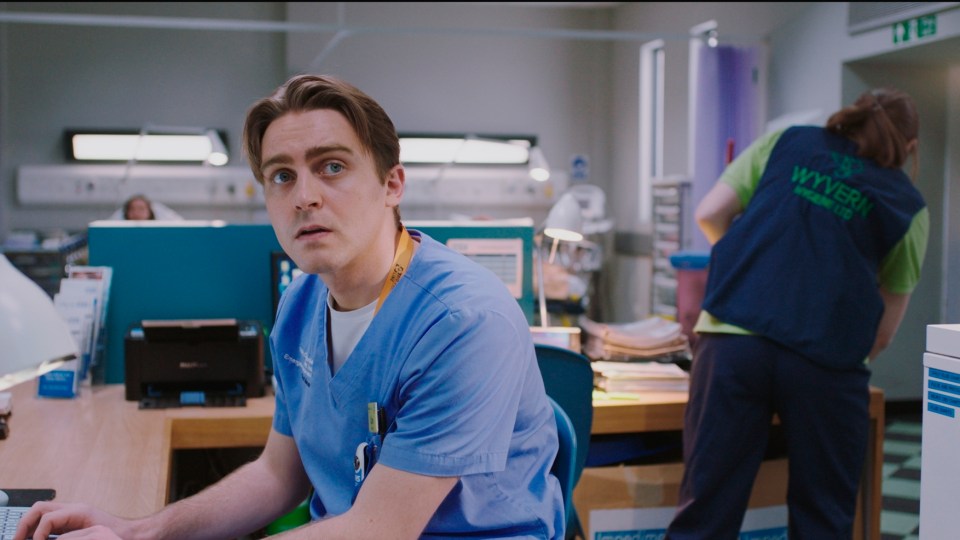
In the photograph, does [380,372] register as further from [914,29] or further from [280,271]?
[914,29]

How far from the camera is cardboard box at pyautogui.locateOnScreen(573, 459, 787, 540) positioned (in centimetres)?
283

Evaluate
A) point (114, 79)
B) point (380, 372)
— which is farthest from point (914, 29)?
point (114, 79)

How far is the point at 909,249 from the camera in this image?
8.63ft

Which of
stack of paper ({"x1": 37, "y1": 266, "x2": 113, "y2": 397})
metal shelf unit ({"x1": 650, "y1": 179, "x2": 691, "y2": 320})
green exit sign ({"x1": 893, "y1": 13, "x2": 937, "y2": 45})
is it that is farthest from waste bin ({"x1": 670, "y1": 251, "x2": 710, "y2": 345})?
metal shelf unit ({"x1": 650, "y1": 179, "x2": 691, "y2": 320})

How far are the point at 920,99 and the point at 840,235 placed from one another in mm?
3509

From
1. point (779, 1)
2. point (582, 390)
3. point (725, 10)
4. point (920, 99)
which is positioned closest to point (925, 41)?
point (920, 99)

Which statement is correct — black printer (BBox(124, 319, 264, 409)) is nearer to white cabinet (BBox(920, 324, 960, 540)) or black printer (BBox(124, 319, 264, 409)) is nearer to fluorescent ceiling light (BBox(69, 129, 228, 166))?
white cabinet (BBox(920, 324, 960, 540))

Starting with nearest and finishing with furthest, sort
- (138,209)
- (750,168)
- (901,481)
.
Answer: (750,168) < (901,481) < (138,209)

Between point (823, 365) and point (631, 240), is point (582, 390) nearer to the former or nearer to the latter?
point (823, 365)

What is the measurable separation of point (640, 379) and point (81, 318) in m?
1.66

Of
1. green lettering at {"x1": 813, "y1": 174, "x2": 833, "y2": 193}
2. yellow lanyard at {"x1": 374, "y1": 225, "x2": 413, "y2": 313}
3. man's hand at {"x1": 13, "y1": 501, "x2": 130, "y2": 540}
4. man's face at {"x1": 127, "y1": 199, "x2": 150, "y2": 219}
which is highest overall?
green lettering at {"x1": 813, "y1": 174, "x2": 833, "y2": 193}

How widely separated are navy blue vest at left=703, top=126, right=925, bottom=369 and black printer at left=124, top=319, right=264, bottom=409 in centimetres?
134

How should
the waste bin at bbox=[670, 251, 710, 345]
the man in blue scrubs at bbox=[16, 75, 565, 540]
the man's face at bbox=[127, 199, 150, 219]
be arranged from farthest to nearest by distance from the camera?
1. the man's face at bbox=[127, 199, 150, 219]
2. the waste bin at bbox=[670, 251, 710, 345]
3. the man in blue scrubs at bbox=[16, 75, 565, 540]

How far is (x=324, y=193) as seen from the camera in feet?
4.73
